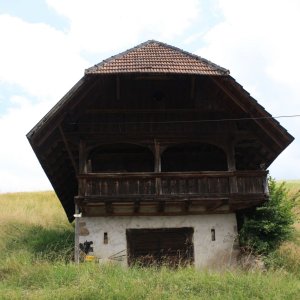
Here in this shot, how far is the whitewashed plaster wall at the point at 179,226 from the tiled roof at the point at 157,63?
4.27 metres

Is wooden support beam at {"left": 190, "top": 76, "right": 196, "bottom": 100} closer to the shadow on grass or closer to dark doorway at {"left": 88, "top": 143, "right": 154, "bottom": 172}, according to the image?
dark doorway at {"left": 88, "top": 143, "right": 154, "bottom": 172}

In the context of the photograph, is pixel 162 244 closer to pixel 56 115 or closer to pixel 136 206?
pixel 136 206

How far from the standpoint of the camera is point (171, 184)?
1405 cm

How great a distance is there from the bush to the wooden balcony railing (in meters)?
1.19

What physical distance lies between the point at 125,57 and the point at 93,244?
547 cm

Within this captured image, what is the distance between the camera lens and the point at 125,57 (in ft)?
48.4

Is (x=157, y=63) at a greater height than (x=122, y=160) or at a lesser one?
greater

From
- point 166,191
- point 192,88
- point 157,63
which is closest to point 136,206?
point 166,191

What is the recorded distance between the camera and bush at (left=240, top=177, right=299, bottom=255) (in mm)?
14812

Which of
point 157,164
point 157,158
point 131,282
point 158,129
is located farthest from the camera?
point 158,129

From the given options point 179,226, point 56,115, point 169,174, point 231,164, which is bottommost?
point 179,226

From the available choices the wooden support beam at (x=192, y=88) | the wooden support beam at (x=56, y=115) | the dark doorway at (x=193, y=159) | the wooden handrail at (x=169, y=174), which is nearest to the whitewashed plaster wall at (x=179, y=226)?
the wooden handrail at (x=169, y=174)

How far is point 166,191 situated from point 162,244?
6.32ft

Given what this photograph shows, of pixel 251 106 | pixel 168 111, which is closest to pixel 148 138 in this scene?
pixel 168 111
